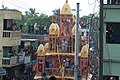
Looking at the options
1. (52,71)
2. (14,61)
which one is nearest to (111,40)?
(52,71)

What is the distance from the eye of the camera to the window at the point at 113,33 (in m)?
14.1

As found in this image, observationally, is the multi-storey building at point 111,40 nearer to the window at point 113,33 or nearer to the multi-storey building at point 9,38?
the window at point 113,33

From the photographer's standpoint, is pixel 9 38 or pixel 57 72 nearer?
pixel 57 72

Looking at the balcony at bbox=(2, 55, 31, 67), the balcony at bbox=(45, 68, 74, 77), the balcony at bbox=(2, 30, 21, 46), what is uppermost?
the balcony at bbox=(2, 30, 21, 46)

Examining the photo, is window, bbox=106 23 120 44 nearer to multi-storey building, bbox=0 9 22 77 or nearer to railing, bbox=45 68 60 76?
railing, bbox=45 68 60 76

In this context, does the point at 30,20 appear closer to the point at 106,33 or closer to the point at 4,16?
the point at 4,16

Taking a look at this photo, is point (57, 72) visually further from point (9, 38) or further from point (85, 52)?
point (9, 38)

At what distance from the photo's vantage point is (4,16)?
30.5 metres

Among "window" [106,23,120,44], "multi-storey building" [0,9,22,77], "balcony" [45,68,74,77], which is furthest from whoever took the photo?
"multi-storey building" [0,9,22,77]

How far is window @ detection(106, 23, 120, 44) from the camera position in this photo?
14117mm

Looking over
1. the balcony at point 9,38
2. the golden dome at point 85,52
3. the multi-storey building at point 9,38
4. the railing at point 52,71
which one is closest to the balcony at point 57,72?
the railing at point 52,71

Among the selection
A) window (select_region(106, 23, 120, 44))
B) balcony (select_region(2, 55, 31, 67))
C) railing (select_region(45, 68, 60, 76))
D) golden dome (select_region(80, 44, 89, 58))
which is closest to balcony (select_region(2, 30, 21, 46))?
balcony (select_region(2, 55, 31, 67))

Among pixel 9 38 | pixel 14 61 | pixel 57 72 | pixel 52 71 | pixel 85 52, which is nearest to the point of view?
pixel 52 71

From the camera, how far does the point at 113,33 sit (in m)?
14.2
